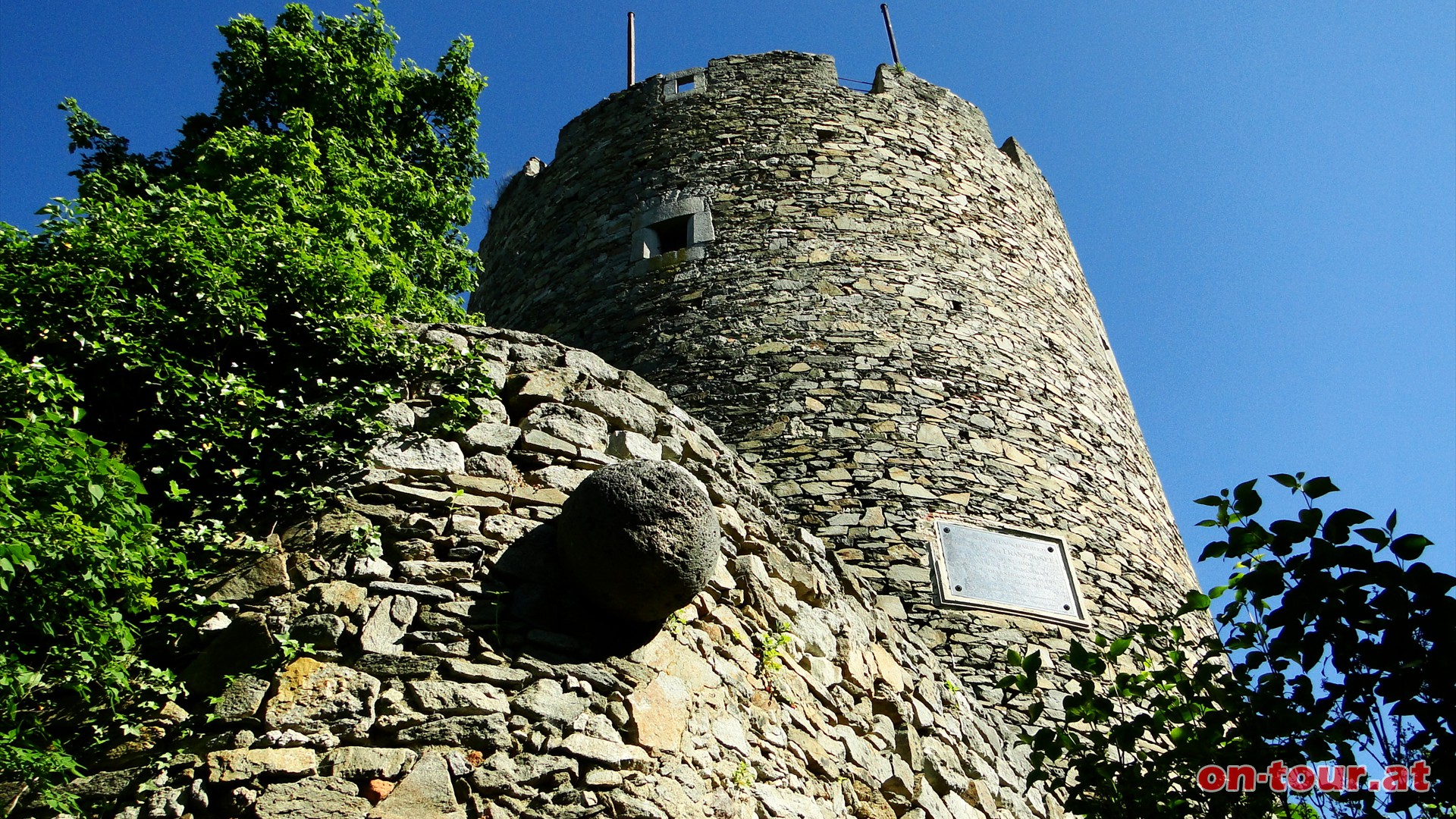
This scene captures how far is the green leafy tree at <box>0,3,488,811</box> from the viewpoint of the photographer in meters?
2.51

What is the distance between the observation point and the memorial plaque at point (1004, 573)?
5.55m

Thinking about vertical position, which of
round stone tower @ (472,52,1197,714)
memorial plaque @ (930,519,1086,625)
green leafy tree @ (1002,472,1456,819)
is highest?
round stone tower @ (472,52,1197,714)

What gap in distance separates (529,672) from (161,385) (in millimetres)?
1496

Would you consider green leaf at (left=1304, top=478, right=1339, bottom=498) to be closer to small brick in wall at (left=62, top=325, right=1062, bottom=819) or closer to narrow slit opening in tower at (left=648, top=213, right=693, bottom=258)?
small brick in wall at (left=62, top=325, right=1062, bottom=819)

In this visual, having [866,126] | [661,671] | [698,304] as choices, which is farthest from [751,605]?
[866,126]

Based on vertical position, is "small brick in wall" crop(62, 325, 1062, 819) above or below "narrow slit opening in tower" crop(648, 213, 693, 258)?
below

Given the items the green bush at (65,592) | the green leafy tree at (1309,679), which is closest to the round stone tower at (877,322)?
the green leafy tree at (1309,679)

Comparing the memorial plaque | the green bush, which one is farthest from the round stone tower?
the green bush

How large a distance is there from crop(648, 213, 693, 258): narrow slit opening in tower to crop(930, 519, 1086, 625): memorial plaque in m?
2.85

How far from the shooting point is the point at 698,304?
6.84 m

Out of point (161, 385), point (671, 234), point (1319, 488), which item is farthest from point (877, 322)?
point (161, 385)

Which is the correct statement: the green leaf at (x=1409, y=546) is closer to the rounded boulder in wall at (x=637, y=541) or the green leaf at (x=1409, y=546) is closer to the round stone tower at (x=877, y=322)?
the rounded boulder in wall at (x=637, y=541)

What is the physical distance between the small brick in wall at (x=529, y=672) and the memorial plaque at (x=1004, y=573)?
1.50 meters

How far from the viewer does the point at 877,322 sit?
21.8 feet
